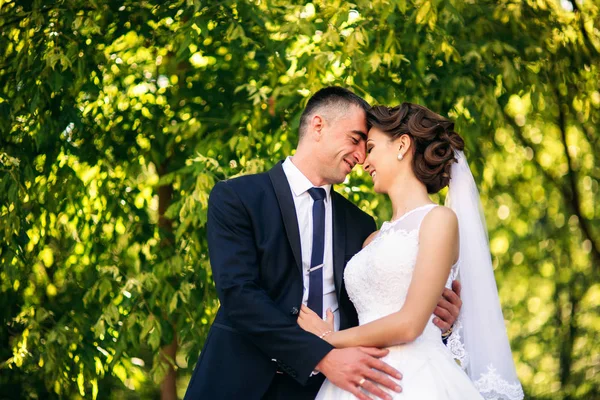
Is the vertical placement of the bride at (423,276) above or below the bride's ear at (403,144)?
below

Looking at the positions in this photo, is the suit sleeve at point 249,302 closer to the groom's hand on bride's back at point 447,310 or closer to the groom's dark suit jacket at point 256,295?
the groom's dark suit jacket at point 256,295

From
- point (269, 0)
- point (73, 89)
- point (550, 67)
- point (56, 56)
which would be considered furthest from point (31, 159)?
point (550, 67)

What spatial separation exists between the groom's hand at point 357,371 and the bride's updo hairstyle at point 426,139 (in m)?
0.71

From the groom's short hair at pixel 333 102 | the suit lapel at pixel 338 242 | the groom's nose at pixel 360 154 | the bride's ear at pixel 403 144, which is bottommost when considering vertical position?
the suit lapel at pixel 338 242

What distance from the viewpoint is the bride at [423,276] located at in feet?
9.15

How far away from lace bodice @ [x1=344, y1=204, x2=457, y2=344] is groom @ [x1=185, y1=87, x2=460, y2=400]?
0.08 m

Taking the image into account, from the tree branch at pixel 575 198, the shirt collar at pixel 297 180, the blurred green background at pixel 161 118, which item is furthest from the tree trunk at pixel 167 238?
the tree branch at pixel 575 198

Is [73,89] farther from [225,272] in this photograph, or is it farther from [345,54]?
[225,272]

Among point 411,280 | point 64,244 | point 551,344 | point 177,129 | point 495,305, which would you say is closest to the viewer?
point 411,280

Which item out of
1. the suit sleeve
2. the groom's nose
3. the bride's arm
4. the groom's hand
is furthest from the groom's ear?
the groom's hand

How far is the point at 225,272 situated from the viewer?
9.42 feet

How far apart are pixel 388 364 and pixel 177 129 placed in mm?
2531

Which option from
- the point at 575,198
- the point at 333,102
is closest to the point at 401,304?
the point at 333,102

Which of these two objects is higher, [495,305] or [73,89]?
[73,89]
